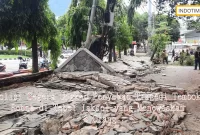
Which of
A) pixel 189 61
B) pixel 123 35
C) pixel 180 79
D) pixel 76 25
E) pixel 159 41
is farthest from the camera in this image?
pixel 159 41

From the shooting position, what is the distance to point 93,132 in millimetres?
4363

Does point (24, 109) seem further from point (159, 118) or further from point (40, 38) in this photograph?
point (40, 38)

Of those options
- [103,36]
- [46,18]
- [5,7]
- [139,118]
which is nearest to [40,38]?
[46,18]

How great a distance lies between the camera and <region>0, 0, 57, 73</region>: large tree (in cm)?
1009

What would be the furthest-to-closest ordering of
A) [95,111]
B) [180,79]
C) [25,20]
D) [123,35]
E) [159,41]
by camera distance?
1. [159,41]
2. [123,35]
3. [180,79]
4. [25,20]
5. [95,111]

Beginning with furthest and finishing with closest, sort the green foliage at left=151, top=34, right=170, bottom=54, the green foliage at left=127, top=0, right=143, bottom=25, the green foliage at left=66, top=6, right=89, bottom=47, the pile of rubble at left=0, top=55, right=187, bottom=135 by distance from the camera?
1. the green foliage at left=151, top=34, right=170, bottom=54
2. the green foliage at left=66, top=6, right=89, bottom=47
3. the green foliage at left=127, top=0, right=143, bottom=25
4. the pile of rubble at left=0, top=55, right=187, bottom=135

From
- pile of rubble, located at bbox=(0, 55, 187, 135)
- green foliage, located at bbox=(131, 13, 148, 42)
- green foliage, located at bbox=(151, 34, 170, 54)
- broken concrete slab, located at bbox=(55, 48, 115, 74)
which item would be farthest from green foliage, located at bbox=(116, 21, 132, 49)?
green foliage, located at bbox=(131, 13, 148, 42)

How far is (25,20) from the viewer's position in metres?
10.1

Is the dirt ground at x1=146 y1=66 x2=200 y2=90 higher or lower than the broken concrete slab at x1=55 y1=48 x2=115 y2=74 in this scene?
lower

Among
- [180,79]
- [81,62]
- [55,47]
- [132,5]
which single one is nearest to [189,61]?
[180,79]

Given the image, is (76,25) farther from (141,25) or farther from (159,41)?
(141,25)

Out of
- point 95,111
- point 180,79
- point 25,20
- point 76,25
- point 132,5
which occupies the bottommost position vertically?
point 95,111

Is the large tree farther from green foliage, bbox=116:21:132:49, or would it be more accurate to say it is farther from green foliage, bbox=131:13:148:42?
green foliage, bbox=131:13:148:42

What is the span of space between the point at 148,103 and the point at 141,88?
1.77 meters
